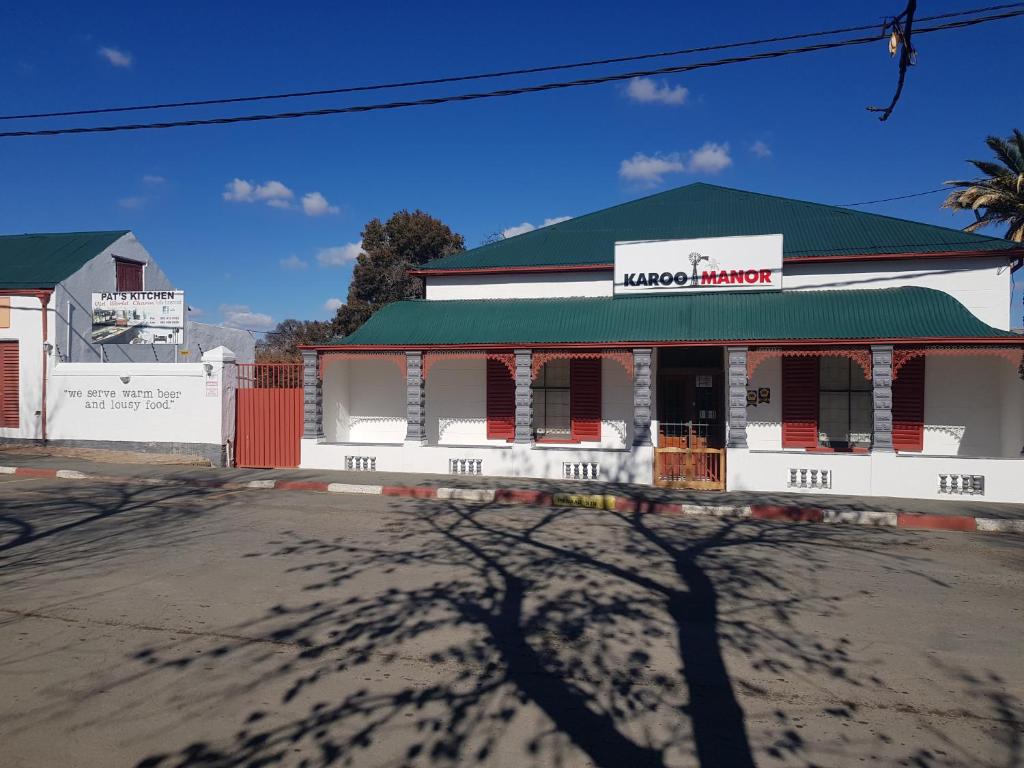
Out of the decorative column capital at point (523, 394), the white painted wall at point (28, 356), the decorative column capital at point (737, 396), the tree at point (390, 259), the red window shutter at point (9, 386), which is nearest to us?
the decorative column capital at point (737, 396)

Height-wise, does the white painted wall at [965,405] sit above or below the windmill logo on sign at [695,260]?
below

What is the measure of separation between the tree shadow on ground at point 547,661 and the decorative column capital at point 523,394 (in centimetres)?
622

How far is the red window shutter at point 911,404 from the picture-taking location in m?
14.8

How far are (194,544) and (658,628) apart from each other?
6167mm

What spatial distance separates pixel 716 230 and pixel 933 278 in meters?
4.90

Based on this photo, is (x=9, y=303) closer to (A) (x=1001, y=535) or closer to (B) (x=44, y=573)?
(B) (x=44, y=573)

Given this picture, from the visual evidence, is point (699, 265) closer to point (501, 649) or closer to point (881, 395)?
point (881, 395)

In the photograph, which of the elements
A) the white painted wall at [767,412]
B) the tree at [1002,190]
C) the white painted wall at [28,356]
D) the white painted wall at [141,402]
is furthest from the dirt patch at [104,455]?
the tree at [1002,190]

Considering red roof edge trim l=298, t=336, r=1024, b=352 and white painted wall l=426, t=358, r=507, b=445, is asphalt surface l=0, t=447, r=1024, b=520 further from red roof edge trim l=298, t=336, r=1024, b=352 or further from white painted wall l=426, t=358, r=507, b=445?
red roof edge trim l=298, t=336, r=1024, b=352

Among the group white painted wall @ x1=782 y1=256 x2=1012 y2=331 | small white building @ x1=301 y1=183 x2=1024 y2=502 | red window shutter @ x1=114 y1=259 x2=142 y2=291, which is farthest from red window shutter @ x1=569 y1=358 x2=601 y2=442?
red window shutter @ x1=114 y1=259 x2=142 y2=291

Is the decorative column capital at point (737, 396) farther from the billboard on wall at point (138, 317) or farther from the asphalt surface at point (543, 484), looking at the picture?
the billboard on wall at point (138, 317)

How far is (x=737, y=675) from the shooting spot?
5.04 m

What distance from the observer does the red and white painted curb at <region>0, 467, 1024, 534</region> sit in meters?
11.0

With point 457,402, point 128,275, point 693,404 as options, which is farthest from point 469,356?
point 128,275
